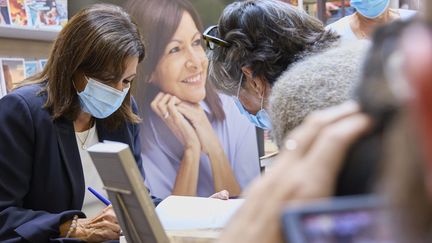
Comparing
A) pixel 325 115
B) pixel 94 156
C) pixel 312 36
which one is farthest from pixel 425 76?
pixel 312 36

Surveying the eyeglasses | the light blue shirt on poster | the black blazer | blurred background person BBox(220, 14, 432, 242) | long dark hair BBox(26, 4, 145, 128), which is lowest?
the light blue shirt on poster

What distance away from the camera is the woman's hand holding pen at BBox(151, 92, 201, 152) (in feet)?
8.04

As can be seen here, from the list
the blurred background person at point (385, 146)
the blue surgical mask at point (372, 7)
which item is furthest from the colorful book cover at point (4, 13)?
the blurred background person at point (385, 146)

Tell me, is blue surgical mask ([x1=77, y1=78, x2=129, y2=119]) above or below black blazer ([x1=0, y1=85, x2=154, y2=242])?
above

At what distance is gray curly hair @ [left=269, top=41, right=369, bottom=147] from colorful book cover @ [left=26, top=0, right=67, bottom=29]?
175 cm

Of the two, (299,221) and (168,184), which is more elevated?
(299,221)

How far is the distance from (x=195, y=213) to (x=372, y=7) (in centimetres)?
156

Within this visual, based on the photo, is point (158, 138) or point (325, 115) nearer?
point (325, 115)

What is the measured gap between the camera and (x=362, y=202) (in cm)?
34

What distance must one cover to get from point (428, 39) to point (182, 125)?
2.19 metres

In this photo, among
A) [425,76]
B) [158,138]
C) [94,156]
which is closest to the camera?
[425,76]

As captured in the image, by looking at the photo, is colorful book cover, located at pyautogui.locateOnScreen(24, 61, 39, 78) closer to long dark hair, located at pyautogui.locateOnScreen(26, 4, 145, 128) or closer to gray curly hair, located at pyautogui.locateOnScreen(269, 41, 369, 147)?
long dark hair, located at pyautogui.locateOnScreen(26, 4, 145, 128)

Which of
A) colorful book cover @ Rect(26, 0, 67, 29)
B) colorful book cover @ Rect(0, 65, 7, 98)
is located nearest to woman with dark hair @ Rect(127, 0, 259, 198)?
colorful book cover @ Rect(26, 0, 67, 29)

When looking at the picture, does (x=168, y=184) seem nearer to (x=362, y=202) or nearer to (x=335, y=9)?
(x=335, y=9)
